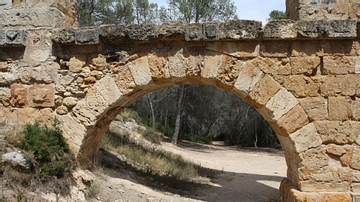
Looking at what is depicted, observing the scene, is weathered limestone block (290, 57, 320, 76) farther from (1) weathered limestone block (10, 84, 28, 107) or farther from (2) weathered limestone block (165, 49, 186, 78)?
(1) weathered limestone block (10, 84, 28, 107)

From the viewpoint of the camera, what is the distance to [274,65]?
4477 millimetres

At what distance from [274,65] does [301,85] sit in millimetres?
429

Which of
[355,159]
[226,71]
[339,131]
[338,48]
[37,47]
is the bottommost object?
[355,159]

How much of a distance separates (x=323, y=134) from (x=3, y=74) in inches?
182

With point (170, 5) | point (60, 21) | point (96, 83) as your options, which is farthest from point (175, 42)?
point (170, 5)

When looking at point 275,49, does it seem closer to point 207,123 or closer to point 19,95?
point 19,95

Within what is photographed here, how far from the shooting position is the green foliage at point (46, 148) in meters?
4.38

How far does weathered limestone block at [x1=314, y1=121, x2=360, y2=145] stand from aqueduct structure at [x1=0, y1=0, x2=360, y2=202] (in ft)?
0.04

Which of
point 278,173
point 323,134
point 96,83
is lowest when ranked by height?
point 278,173

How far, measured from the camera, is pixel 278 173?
1052 centimetres

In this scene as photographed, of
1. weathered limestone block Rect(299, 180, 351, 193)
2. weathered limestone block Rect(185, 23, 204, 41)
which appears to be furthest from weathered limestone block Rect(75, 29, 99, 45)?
weathered limestone block Rect(299, 180, 351, 193)

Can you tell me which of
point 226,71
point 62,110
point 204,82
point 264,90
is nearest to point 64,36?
point 62,110

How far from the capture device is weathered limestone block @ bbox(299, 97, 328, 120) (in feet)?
14.4

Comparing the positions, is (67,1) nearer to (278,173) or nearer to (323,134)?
(323,134)
